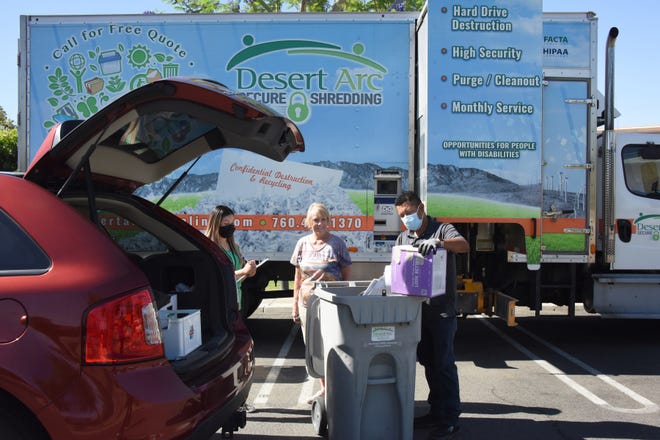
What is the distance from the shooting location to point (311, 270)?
14.5 feet

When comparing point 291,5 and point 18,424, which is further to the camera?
point 291,5

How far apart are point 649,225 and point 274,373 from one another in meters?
4.36

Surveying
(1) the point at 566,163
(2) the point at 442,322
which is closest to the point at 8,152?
(1) the point at 566,163

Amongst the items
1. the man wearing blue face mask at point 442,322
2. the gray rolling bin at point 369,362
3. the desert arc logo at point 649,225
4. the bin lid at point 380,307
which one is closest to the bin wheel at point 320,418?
the gray rolling bin at point 369,362

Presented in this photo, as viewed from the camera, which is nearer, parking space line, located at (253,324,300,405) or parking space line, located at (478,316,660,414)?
parking space line, located at (478,316,660,414)

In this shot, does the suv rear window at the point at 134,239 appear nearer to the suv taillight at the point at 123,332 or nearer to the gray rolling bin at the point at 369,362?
the gray rolling bin at the point at 369,362

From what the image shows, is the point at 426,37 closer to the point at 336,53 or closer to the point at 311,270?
the point at 336,53

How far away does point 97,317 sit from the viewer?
2234 millimetres

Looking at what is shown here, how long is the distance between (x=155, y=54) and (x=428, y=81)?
2944mm

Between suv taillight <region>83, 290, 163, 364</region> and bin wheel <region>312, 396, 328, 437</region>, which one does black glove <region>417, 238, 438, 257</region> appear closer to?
bin wheel <region>312, 396, 328, 437</region>

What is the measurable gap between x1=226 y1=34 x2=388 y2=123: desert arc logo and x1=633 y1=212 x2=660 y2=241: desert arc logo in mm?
3147

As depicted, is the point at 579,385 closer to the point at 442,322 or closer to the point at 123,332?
the point at 442,322

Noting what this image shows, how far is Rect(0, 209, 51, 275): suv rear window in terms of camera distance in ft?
7.48

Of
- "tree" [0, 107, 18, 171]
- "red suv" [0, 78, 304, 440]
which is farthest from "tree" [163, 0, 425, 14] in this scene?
"red suv" [0, 78, 304, 440]
